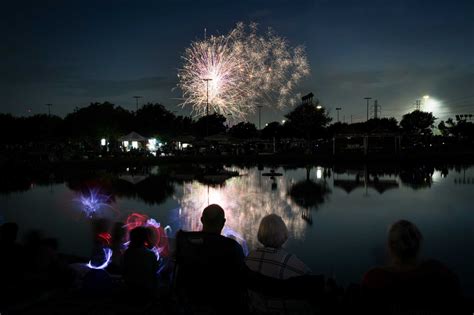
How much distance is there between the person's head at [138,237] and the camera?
4629 millimetres

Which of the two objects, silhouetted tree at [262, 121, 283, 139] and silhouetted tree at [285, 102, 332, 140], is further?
silhouetted tree at [262, 121, 283, 139]

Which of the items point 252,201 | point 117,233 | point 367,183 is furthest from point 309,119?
point 117,233

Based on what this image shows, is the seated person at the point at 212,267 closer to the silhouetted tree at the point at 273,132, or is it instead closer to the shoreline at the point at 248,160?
the shoreline at the point at 248,160

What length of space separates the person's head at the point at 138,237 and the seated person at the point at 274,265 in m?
1.54

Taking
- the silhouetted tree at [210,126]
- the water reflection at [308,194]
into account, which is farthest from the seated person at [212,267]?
the silhouetted tree at [210,126]

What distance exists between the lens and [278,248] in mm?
3602

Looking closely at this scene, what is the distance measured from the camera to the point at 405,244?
2.98 m

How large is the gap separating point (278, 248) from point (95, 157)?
40.2 m

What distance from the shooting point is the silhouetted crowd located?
116 inches

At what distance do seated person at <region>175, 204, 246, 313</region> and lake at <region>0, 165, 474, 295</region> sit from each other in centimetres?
292

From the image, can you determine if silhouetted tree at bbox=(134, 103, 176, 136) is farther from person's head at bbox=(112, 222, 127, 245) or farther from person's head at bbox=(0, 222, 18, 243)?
person's head at bbox=(0, 222, 18, 243)

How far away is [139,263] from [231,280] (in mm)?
1362

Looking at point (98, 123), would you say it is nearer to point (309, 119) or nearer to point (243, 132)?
point (309, 119)

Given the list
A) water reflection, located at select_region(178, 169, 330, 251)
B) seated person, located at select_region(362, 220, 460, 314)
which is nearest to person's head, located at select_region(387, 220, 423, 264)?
seated person, located at select_region(362, 220, 460, 314)
